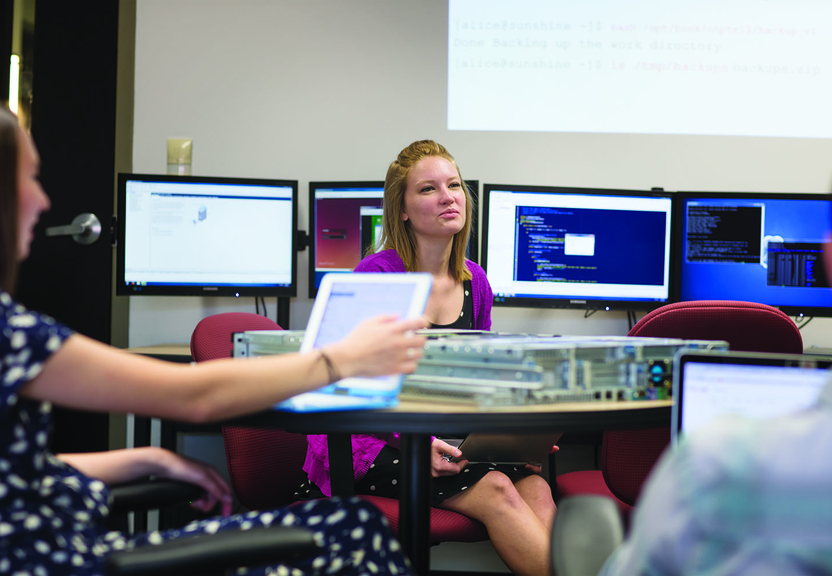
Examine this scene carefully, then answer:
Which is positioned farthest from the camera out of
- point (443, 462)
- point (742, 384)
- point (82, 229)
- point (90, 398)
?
point (82, 229)

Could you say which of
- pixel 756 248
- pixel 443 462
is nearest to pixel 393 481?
pixel 443 462

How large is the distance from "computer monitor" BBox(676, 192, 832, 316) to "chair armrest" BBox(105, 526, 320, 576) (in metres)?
2.11

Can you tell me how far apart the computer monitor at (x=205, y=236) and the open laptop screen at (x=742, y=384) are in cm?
182

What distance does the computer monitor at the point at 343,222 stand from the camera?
8.04 ft

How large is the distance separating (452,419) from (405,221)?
Result: 117 centimetres

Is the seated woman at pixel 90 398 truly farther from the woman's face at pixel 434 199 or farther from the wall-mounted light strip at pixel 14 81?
the wall-mounted light strip at pixel 14 81

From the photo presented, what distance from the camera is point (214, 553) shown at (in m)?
0.61

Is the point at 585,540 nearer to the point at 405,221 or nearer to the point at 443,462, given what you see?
the point at 443,462

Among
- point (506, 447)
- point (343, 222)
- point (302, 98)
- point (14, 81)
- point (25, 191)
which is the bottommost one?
point (506, 447)

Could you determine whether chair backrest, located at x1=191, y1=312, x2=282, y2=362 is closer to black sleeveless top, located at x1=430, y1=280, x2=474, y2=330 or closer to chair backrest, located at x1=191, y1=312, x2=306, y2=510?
chair backrest, located at x1=191, y1=312, x2=306, y2=510

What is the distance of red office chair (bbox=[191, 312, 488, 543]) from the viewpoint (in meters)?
1.42

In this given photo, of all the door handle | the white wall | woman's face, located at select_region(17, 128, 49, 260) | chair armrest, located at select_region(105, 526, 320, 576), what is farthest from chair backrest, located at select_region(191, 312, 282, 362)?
the white wall

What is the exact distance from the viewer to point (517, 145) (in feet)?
8.61

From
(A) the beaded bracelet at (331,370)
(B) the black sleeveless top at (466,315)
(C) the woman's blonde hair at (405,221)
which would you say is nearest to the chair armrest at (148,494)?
(A) the beaded bracelet at (331,370)
